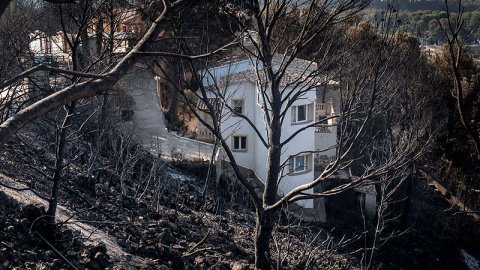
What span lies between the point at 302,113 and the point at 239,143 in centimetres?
272

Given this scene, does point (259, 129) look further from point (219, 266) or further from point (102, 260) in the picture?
point (102, 260)

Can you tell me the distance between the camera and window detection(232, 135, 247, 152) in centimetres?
2280

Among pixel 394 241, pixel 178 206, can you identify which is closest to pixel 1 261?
pixel 178 206

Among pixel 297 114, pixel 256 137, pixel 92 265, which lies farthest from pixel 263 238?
pixel 256 137

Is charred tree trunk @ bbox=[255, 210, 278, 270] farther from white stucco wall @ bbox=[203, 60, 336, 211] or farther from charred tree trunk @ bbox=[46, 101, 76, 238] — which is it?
white stucco wall @ bbox=[203, 60, 336, 211]

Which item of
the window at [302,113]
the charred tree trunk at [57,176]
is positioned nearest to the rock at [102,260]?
the charred tree trunk at [57,176]

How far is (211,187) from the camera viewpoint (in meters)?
18.1

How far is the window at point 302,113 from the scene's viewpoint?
71.8 feet

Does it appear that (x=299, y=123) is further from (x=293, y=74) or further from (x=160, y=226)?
(x=160, y=226)

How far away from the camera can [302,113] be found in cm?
2216

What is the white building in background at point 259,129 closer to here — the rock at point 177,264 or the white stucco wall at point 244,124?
the white stucco wall at point 244,124

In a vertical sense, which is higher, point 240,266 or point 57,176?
point 57,176

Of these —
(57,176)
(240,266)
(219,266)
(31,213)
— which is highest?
(57,176)

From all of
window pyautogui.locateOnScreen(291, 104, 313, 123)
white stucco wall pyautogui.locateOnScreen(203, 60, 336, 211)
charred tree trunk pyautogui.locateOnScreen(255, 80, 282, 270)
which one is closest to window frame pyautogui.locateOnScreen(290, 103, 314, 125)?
window pyautogui.locateOnScreen(291, 104, 313, 123)
